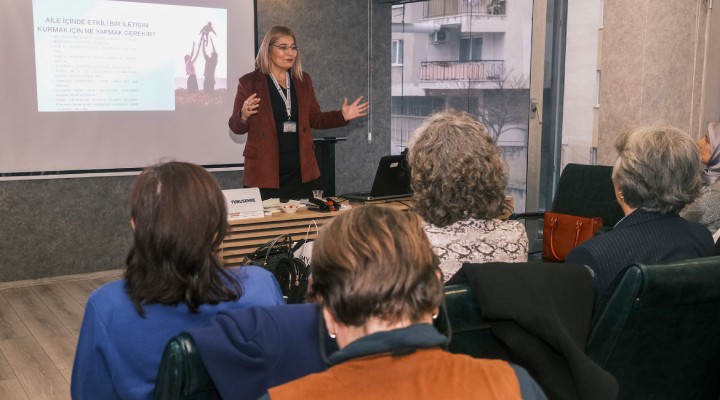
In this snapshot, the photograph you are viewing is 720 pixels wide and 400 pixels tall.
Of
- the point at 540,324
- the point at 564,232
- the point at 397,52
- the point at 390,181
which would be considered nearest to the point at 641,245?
the point at 540,324

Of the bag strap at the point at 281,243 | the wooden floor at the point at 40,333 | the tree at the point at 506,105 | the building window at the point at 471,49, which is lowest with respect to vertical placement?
the wooden floor at the point at 40,333

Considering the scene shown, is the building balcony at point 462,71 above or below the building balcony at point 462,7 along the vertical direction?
below

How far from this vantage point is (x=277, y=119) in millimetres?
4637

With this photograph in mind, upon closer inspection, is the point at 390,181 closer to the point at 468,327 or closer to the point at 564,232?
the point at 564,232

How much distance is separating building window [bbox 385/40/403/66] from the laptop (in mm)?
2684

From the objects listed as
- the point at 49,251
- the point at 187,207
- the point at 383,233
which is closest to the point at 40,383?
the point at 49,251

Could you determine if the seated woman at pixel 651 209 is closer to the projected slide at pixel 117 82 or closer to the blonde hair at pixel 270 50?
the blonde hair at pixel 270 50

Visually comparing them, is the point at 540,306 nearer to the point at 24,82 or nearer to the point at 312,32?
the point at 24,82

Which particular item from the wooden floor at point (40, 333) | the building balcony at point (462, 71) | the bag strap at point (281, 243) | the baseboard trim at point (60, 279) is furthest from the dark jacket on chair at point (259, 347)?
the building balcony at point (462, 71)

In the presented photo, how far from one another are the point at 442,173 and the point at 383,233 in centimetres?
128

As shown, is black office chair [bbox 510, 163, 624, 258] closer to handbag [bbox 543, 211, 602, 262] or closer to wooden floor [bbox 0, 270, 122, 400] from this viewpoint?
handbag [bbox 543, 211, 602, 262]

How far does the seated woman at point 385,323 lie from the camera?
960 millimetres

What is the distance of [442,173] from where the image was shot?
2.29m

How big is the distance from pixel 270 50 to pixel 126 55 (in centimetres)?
145
